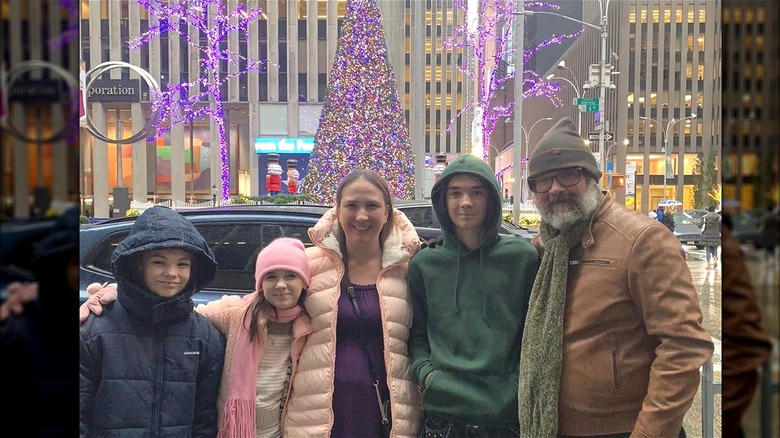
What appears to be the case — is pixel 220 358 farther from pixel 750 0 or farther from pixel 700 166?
pixel 750 0

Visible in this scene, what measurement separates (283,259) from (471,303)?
26.1 inches

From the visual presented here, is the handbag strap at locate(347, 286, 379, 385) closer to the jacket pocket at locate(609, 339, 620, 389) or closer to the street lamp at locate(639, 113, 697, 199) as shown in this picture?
the jacket pocket at locate(609, 339, 620, 389)

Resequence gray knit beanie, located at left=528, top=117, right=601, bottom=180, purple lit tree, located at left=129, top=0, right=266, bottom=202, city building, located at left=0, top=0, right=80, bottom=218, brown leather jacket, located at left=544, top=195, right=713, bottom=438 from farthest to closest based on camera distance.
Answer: purple lit tree, located at left=129, top=0, right=266, bottom=202 → gray knit beanie, located at left=528, top=117, right=601, bottom=180 → brown leather jacket, located at left=544, top=195, right=713, bottom=438 → city building, located at left=0, top=0, right=80, bottom=218

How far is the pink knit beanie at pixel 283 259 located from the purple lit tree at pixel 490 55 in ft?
2.29

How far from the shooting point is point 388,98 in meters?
2.42

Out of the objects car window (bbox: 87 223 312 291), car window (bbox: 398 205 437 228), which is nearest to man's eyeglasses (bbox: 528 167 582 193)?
car window (bbox: 398 205 437 228)

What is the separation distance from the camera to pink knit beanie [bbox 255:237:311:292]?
2285 millimetres

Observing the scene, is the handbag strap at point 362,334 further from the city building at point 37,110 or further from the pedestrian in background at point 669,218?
the pedestrian in background at point 669,218

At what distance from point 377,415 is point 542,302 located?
69 cm

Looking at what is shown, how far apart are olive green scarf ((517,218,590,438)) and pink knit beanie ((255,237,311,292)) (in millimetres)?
787

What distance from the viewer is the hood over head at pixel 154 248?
232 centimetres

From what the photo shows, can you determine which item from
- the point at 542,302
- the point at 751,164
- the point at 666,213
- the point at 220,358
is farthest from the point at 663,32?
the point at 220,358

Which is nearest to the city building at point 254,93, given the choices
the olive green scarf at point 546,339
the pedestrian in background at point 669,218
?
the olive green scarf at point 546,339

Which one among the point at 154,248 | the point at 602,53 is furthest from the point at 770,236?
the point at 154,248
